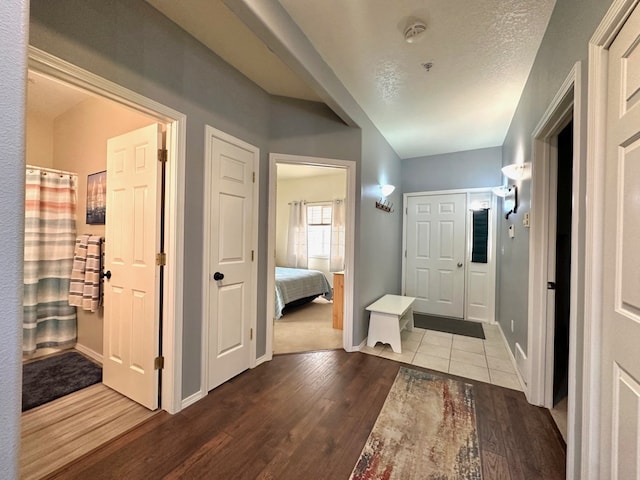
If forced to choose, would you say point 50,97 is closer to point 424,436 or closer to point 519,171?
point 424,436

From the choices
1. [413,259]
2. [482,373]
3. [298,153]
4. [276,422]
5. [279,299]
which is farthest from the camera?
[413,259]

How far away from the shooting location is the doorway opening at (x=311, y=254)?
2.92m

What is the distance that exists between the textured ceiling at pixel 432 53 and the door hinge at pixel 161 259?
181 centimetres

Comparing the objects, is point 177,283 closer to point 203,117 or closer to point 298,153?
point 203,117

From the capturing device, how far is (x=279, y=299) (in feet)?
13.3

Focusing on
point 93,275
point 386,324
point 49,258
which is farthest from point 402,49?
point 49,258

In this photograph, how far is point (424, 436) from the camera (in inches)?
67.1

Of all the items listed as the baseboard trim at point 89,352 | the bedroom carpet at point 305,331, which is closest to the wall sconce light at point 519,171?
the bedroom carpet at point 305,331

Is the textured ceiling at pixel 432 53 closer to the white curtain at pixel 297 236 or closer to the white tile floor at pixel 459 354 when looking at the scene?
the white tile floor at pixel 459 354

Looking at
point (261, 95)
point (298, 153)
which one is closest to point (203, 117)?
point (261, 95)

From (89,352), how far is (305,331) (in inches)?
91.2

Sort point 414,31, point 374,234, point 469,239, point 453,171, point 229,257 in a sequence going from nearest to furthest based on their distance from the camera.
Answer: point 414,31 < point 229,257 < point 374,234 < point 469,239 < point 453,171

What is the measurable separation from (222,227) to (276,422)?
1.48 m

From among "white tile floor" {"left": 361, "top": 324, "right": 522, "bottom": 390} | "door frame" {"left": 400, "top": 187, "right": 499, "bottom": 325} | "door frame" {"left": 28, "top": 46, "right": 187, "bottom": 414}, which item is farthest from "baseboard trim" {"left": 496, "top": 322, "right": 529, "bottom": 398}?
"door frame" {"left": 28, "top": 46, "right": 187, "bottom": 414}
